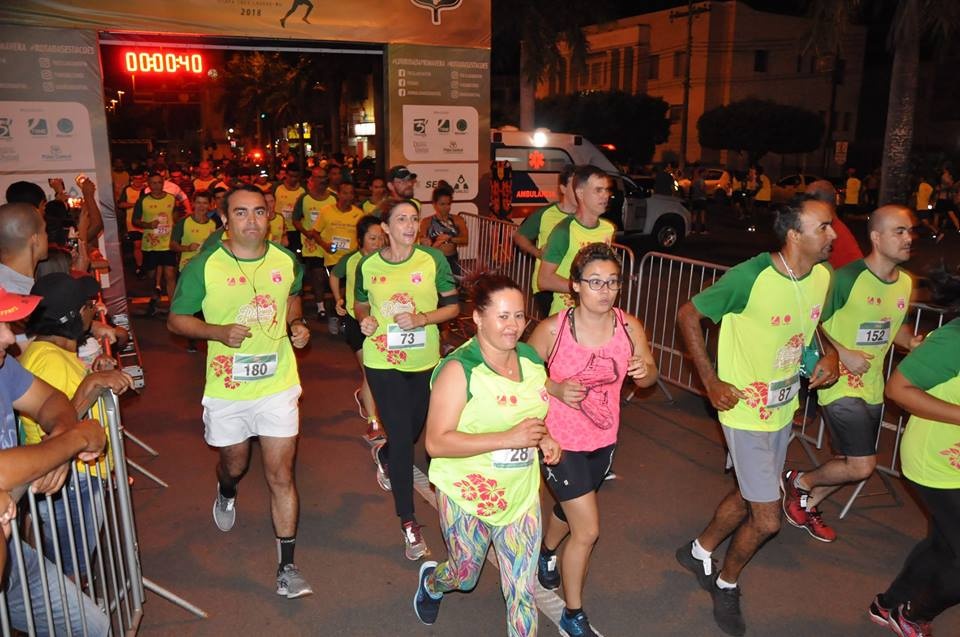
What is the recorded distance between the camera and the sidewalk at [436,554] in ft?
14.3

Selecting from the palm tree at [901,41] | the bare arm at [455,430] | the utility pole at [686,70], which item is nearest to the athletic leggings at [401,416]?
the bare arm at [455,430]

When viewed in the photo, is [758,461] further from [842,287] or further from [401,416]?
[401,416]

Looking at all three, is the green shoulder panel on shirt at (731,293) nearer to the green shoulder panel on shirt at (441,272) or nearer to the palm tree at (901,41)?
the green shoulder panel on shirt at (441,272)

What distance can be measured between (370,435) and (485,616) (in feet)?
8.74

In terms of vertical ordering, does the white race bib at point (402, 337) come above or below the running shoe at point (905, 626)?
above

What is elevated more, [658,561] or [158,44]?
[158,44]

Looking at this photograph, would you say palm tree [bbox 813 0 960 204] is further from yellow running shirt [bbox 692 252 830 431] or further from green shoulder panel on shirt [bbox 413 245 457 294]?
yellow running shirt [bbox 692 252 830 431]

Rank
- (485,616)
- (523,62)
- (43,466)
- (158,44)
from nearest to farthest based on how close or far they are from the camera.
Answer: (43,466) < (485,616) < (158,44) < (523,62)

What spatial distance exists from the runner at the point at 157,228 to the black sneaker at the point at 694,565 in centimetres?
914

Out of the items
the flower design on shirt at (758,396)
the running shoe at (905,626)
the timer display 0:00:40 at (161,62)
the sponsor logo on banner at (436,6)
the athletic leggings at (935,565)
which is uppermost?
the sponsor logo on banner at (436,6)

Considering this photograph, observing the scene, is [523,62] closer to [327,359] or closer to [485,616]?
[327,359]

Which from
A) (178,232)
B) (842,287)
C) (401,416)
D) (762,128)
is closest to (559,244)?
(401,416)

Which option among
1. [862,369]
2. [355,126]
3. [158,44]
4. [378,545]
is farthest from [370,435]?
[355,126]

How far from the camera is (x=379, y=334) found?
5195 millimetres
